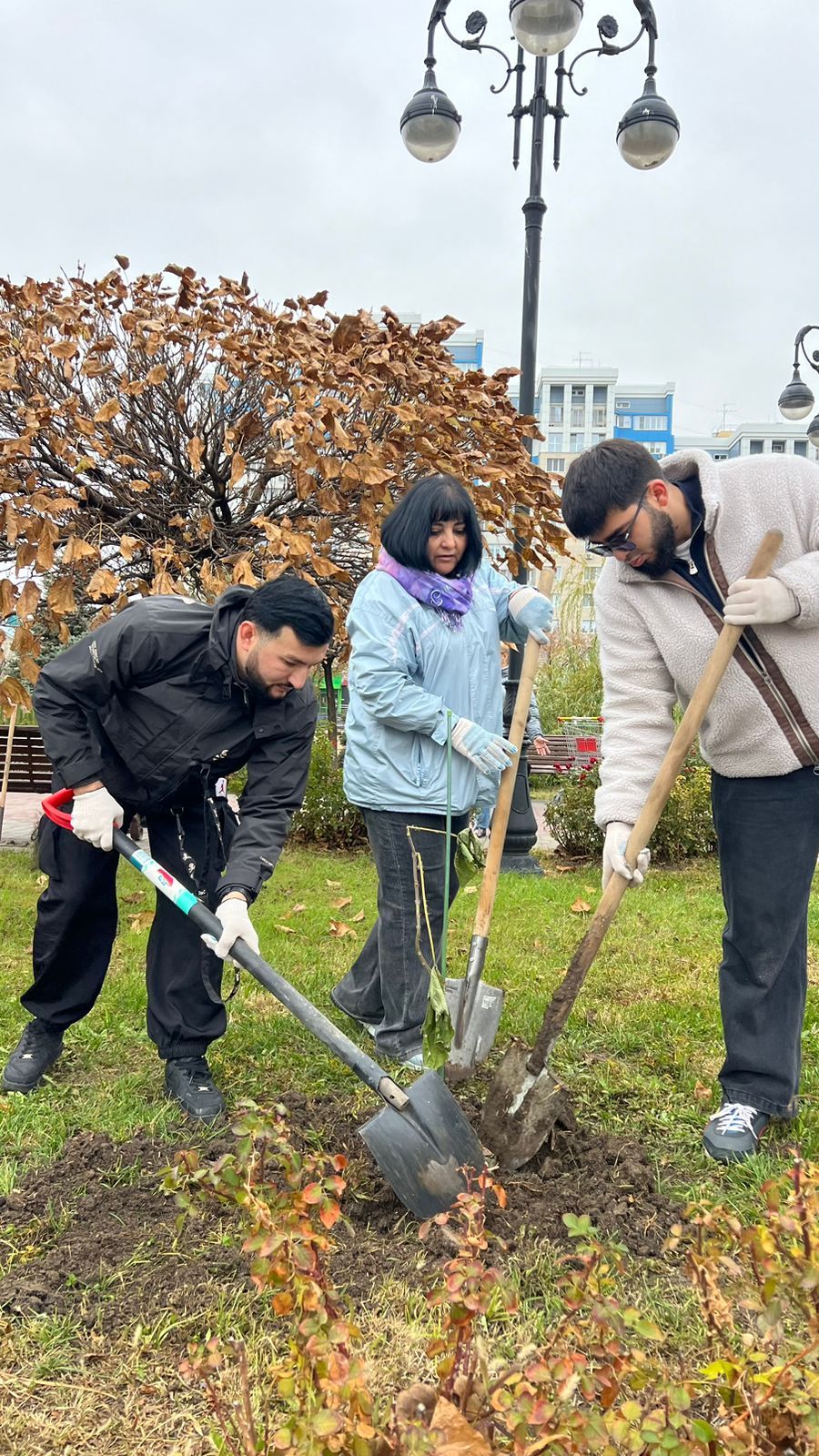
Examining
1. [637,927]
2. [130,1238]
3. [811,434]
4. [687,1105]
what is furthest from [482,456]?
[811,434]

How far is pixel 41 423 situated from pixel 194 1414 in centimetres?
428

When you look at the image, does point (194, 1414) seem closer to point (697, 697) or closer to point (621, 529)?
point (697, 697)

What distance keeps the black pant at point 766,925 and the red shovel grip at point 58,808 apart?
73.6 inches

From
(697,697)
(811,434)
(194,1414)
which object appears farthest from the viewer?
(811,434)

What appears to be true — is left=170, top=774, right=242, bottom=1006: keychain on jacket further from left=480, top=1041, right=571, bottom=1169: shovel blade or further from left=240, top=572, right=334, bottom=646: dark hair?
left=480, top=1041, right=571, bottom=1169: shovel blade

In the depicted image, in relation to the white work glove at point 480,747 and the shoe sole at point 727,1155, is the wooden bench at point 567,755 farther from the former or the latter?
the shoe sole at point 727,1155

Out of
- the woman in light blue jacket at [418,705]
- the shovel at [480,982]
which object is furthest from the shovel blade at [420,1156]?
the woman in light blue jacket at [418,705]

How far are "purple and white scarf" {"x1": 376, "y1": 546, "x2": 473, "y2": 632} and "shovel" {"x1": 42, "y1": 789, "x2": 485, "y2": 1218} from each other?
4.17ft

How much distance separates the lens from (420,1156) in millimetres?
2363

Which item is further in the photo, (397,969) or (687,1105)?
(397,969)

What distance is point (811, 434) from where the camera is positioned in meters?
15.4

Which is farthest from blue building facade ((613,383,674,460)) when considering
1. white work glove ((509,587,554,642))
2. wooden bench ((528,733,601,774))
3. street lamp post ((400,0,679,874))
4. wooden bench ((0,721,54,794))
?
white work glove ((509,587,554,642))

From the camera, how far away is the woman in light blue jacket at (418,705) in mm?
3129

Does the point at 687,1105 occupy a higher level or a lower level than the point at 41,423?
lower
